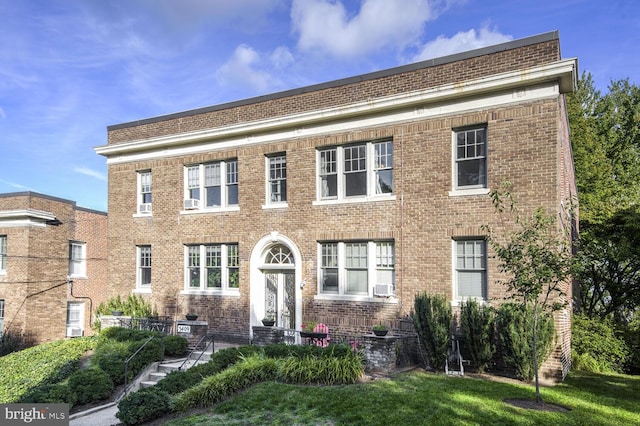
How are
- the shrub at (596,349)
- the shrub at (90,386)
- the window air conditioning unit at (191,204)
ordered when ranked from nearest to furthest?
1. the shrub at (90,386)
2. the shrub at (596,349)
3. the window air conditioning unit at (191,204)

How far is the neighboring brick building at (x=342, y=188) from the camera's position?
13289 mm

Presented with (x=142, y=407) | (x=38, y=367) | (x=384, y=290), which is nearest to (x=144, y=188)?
(x=38, y=367)

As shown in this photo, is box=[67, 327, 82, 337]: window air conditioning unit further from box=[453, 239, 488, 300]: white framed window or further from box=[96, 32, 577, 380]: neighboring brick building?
box=[453, 239, 488, 300]: white framed window

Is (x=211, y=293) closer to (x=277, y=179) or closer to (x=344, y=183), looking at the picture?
(x=277, y=179)

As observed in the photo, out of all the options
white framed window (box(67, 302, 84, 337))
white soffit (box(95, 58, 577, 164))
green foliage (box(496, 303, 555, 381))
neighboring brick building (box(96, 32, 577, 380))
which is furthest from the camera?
white framed window (box(67, 302, 84, 337))

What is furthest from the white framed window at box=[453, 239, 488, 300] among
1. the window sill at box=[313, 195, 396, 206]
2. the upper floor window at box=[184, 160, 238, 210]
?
the upper floor window at box=[184, 160, 238, 210]

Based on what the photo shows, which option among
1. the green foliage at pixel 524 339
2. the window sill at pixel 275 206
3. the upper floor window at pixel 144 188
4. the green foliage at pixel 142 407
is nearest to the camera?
the green foliage at pixel 142 407

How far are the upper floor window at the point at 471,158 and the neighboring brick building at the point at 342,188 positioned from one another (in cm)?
4

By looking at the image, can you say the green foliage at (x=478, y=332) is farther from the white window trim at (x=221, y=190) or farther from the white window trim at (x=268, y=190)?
the white window trim at (x=221, y=190)

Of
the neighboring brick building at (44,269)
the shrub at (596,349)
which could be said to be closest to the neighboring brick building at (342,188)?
the shrub at (596,349)

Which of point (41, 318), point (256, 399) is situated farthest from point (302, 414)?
point (41, 318)

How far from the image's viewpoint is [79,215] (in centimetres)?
2627

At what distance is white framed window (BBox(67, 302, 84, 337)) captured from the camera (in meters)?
24.9

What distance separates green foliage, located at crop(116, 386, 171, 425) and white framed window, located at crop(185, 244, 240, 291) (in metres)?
7.74
